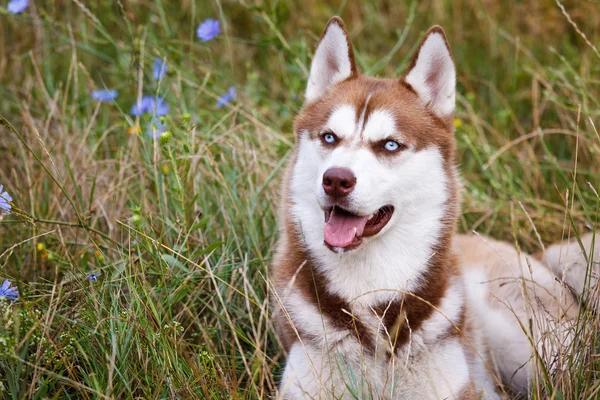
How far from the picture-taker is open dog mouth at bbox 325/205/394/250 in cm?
284

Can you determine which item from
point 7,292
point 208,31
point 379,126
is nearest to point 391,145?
point 379,126

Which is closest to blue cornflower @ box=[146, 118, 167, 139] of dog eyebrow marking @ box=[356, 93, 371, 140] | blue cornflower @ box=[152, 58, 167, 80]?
blue cornflower @ box=[152, 58, 167, 80]

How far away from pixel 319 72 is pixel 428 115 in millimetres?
564

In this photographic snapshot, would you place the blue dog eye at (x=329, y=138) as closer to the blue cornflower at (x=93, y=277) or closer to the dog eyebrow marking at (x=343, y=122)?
the dog eyebrow marking at (x=343, y=122)

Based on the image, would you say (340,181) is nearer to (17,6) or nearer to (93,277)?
(93,277)

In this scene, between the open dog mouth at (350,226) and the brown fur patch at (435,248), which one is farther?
the brown fur patch at (435,248)

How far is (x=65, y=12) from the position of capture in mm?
6547

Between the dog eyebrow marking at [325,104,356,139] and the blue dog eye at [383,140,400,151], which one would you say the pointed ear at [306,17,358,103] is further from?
the blue dog eye at [383,140,400,151]

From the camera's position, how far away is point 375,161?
9.52 ft

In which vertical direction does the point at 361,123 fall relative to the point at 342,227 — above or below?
above

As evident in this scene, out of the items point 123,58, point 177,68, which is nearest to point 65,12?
point 123,58

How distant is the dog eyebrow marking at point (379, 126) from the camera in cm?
298

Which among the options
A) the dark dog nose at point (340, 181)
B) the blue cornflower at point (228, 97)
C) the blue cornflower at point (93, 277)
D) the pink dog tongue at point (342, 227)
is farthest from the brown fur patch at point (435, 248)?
the blue cornflower at point (228, 97)

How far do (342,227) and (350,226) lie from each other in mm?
32
